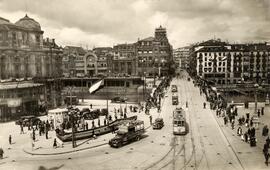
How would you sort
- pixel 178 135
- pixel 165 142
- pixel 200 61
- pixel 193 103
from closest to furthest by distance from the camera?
pixel 165 142
pixel 178 135
pixel 193 103
pixel 200 61

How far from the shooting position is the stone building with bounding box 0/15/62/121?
29797 millimetres

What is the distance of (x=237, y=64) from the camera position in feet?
231

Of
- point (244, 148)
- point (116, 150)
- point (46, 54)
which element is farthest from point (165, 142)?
point (46, 54)

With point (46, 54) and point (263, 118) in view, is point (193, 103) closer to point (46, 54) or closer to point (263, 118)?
point (263, 118)

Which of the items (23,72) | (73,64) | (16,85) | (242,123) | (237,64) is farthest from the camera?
(73,64)

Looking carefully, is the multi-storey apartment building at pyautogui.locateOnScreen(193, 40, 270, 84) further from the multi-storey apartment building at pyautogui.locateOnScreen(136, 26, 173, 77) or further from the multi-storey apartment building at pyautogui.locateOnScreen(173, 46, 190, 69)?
the multi-storey apartment building at pyautogui.locateOnScreen(173, 46, 190, 69)

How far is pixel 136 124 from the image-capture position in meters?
23.2

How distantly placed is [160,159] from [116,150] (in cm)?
339

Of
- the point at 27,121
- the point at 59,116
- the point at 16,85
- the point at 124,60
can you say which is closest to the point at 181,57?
the point at 124,60

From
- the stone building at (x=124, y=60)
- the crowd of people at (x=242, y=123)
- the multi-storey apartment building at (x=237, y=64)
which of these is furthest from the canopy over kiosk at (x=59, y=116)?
the stone building at (x=124, y=60)

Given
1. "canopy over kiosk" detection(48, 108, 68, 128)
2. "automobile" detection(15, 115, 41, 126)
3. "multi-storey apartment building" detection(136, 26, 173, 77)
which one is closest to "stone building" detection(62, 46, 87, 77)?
"multi-storey apartment building" detection(136, 26, 173, 77)

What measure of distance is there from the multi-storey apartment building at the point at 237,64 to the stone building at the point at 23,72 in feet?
126

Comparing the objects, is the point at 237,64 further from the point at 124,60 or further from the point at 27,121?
the point at 27,121

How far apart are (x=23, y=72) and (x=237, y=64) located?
5000cm
